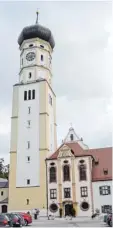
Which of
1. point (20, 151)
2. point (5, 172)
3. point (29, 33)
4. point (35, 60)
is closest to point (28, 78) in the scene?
point (35, 60)

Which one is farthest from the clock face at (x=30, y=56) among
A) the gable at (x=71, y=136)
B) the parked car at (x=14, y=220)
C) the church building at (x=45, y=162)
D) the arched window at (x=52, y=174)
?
the parked car at (x=14, y=220)

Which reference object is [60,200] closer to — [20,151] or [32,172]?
[32,172]

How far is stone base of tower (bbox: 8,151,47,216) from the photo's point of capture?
157 ft

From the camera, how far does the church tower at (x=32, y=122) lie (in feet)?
162

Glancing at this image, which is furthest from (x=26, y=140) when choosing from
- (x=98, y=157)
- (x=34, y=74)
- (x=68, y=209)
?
(x=68, y=209)

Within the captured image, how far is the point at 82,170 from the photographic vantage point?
4878 cm

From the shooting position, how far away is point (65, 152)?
50.2m

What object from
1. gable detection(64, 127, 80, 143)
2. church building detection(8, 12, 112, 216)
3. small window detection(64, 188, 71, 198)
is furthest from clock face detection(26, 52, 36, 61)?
small window detection(64, 188, 71, 198)

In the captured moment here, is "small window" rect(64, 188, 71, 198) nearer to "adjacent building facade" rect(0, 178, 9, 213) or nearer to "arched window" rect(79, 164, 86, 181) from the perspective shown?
"arched window" rect(79, 164, 86, 181)

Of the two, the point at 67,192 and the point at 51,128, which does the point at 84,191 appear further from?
the point at 51,128

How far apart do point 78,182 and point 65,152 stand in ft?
17.5

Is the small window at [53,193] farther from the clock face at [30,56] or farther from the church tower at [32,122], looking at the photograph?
the clock face at [30,56]

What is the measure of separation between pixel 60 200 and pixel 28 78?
23.5m

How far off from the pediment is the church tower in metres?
2.31
